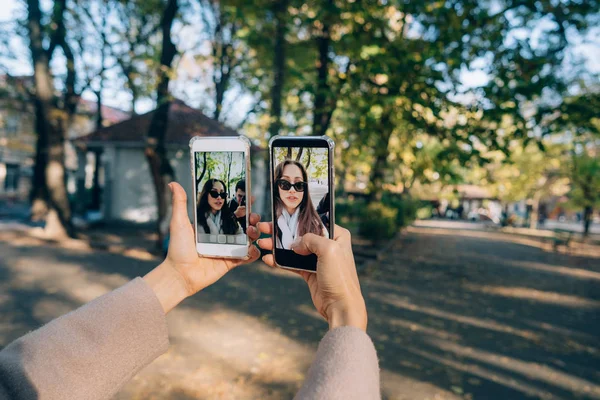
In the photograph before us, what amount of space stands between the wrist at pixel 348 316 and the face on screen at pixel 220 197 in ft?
2.39

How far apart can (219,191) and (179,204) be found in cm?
21

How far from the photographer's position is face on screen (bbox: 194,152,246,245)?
2031 mm

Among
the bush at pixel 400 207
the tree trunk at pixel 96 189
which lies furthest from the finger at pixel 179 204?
the bush at pixel 400 207

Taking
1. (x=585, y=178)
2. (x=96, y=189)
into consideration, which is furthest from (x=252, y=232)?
(x=585, y=178)

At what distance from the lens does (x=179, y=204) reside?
6.34ft

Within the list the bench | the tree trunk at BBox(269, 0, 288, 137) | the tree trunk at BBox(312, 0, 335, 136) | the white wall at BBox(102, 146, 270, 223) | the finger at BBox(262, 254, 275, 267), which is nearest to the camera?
the finger at BBox(262, 254, 275, 267)

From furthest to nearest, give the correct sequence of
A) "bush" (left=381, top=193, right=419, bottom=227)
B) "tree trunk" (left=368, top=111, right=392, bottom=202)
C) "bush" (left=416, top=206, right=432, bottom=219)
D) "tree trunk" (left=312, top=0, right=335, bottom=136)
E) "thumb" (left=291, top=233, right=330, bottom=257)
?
1. "bush" (left=416, top=206, right=432, bottom=219)
2. "bush" (left=381, top=193, right=419, bottom=227)
3. "tree trunk" (left=368, top=111, right=392, bottom=202)
4. "tree trunk" (left=312, top=0, right=335, bottom=136)
5. "thumb" (left=291, top=233, right=330, bottom=257)

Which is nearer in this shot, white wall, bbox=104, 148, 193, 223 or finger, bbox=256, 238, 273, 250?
finger, bbox=256, 238, 273, 250

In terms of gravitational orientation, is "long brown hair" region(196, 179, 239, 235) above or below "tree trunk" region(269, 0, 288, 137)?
below

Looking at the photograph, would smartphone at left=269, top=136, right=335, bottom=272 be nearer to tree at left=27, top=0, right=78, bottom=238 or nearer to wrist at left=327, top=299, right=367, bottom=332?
wrist at left=327, top=299, right=367, bottom=332

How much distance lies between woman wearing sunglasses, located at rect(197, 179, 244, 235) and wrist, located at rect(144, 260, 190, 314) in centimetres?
28

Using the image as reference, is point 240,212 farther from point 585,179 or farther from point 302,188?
point 585,179

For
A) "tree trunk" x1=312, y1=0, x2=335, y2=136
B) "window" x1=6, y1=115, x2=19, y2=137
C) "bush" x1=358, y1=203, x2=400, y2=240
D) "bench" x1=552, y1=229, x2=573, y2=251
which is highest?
"window" x1=6, y1=115, x2=19, y2=137

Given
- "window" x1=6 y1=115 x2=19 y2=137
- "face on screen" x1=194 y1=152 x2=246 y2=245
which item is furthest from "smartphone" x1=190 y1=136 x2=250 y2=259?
"window" x1=6 y1=115 x2=19 y2=137
